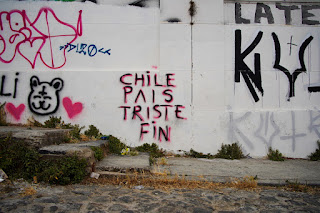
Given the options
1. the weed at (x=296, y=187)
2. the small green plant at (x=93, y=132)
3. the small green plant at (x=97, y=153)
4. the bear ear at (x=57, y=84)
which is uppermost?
the bear ear at (x=57, y=84)

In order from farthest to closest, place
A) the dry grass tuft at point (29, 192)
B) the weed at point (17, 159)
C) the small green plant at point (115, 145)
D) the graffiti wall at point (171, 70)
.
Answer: the graffiti wall at point (171, 70) < the small green plant at point (115, 145) < the weed at point (17, 159) < the dry grass tuft at point (29, 192)

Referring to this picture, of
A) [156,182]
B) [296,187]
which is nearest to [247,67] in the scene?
[296,187]

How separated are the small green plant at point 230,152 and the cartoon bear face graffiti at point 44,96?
4.06 metres

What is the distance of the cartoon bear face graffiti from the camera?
18.7ft

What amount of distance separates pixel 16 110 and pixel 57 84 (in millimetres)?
1149

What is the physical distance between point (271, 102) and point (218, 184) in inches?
125

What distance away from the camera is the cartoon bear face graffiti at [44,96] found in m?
5.71

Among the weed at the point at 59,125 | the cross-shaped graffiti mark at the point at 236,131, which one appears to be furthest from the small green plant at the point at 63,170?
the cross-shaped graffiti mark at the point at 236,131

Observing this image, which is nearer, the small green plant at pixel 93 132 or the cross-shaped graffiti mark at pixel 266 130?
the small green plant at pixel 93 132

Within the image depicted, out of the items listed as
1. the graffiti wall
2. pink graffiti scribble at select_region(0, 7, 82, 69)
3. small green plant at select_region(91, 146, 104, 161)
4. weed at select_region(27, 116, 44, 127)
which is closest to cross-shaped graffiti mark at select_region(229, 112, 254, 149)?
the graffiti wall

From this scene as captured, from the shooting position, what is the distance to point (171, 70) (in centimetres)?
579

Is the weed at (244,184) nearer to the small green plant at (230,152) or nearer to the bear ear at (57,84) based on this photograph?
the small green plant at (230,152)

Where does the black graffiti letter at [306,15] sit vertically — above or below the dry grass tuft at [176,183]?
above

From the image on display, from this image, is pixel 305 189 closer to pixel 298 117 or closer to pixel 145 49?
pixel 298 117
